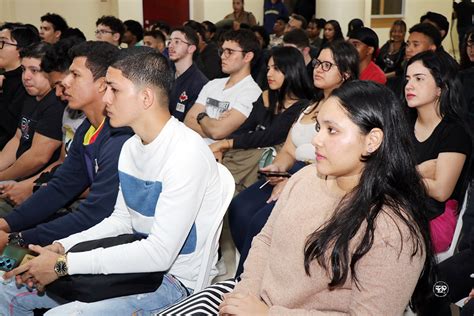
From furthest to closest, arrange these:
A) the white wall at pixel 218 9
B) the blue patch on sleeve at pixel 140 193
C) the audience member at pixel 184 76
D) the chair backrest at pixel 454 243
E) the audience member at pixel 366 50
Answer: the white wall at pixel 218 9 < the audience member at pixel 366 50 < the audience member at pixel 184 76 < the chair backrest at pixel 454 243 < the blue patch on sleeve at pixel 140 193

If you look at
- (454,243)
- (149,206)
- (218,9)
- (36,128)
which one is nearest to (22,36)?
(36,128)

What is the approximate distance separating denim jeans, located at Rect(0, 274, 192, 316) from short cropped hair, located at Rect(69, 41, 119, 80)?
3.26 ft

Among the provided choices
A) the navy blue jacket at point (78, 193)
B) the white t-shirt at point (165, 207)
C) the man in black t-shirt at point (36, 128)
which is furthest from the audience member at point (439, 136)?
the man in black t-shirt at point (36, 128)

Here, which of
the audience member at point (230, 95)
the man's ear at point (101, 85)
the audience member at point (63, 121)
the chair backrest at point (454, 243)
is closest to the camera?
the chair backrest at point (454, 243)

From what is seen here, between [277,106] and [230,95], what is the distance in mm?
421

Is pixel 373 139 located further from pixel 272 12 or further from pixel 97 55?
pixel 272 12

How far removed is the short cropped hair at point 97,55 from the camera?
2.71m

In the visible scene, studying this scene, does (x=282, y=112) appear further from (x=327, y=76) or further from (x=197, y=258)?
(x=197, y=258)

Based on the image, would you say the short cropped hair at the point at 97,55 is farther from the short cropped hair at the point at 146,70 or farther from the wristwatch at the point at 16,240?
the wristwatch at the point at 16,240

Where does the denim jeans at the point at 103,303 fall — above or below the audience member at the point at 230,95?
below

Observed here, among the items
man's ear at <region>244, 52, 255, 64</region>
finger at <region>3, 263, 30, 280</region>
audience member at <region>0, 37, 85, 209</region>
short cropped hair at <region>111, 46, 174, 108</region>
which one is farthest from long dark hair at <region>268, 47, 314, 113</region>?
finger at <region>3, 263, 30, 280</region>

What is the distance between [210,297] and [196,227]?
0.93 feet

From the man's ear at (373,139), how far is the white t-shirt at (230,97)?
2.24 m

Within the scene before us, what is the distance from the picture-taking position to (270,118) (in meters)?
3.68
